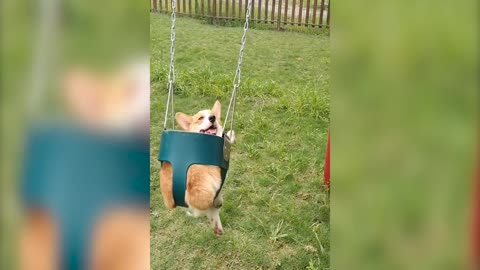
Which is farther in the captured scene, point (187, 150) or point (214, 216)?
point (214, 216)

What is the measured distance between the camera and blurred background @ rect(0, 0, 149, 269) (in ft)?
1.56

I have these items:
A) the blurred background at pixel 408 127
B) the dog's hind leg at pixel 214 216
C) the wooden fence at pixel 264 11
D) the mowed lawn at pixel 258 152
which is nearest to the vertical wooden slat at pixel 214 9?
the wooden fence at pixel 264 11

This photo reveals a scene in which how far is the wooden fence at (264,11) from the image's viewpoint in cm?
463

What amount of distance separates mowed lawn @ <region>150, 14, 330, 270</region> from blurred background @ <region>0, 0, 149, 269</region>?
1.24 m

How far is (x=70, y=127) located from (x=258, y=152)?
199 cm

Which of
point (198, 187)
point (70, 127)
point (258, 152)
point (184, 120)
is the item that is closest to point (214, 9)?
point (258, 152)

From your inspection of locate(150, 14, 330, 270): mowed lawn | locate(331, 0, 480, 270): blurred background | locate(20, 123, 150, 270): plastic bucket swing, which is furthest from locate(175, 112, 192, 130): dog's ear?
locate(331, 0, 480, 270): blurred background

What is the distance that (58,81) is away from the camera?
49 centimetres

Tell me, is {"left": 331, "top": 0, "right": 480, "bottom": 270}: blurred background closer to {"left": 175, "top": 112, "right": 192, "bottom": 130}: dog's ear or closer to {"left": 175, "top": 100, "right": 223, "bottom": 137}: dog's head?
{"left": 175, "top": 100, "right": 223, "bottom": 137}: dog's head

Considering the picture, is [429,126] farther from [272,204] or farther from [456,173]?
[272,204]

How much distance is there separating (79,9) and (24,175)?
18cm

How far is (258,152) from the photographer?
8.09 feet

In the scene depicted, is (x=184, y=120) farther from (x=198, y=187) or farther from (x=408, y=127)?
(x=408, y=127)

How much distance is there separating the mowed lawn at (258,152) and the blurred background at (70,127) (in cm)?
124
